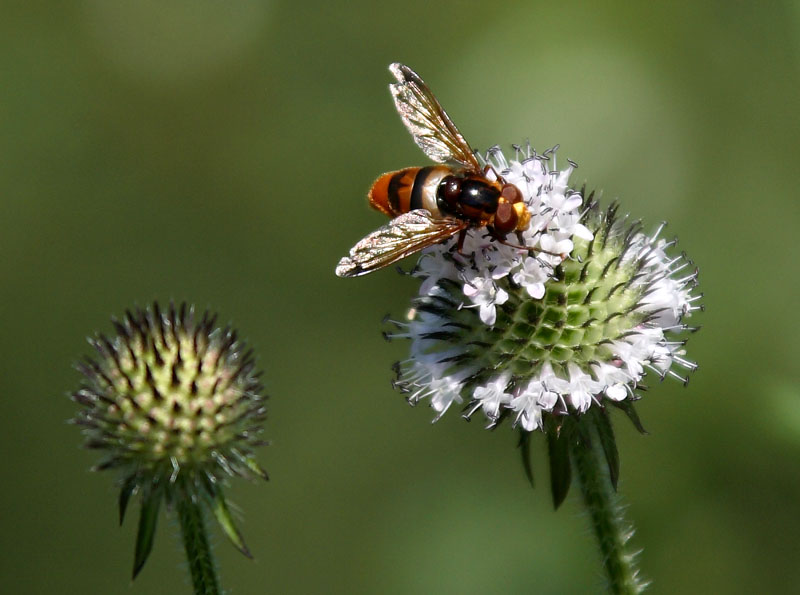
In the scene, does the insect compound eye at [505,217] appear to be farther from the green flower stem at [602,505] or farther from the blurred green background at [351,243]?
the blurred green background at [351,243]

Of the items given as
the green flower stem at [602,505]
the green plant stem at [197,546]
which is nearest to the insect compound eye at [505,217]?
the green flower stem at [602,505]

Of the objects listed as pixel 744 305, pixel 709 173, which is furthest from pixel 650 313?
pixel 709 173

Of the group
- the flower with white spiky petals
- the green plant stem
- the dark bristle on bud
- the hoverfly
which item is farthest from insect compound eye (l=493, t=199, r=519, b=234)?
the green plant stem

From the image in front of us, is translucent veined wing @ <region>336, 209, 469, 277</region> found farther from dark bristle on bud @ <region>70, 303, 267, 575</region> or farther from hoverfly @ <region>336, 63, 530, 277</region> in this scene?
dark bristle on bud @ <region>70, 303, 267, 575</region>

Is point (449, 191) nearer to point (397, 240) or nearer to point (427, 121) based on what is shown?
point (397, 240)

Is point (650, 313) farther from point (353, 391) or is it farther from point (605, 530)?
point (353, 391)

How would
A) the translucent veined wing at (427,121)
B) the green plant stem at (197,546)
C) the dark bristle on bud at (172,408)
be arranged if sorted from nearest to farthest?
the green plant stem at (197,546) < the dark bristle on bud at (172,408) < the translucent veined wing at (427,121)
